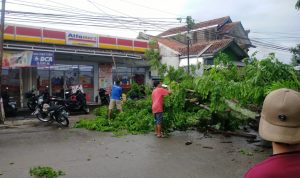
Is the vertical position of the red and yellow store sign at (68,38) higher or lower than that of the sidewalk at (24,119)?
higher

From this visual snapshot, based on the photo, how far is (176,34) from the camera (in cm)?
3809

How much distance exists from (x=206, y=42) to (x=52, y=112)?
58.0 feet

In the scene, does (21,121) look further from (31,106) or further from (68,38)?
(68,38)

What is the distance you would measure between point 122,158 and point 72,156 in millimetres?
1209

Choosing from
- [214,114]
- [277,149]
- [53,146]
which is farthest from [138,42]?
[277,149]

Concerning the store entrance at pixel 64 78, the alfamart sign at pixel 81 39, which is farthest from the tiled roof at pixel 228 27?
the alfamart sign at pixel 81 39

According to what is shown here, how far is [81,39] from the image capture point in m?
20.8

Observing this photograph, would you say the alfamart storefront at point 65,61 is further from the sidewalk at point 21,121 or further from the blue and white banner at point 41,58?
the sidewalk at point 21,121

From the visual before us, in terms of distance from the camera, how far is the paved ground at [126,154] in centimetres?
754

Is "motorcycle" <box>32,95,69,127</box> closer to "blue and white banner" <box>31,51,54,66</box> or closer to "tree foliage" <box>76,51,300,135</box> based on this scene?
"tree foliage" <box>76,51,300,135</box>

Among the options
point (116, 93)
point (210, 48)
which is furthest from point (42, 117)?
point (210, 48)

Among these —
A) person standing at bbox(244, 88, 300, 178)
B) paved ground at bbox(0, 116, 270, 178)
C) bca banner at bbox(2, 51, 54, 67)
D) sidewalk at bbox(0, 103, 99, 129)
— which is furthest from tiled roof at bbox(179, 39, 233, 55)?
person standing at bbox(244, 88, 300, 178)

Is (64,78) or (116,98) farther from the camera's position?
(64,78)

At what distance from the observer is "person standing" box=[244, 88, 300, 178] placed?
6.70ft
